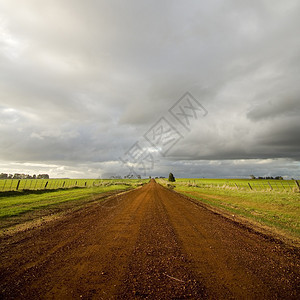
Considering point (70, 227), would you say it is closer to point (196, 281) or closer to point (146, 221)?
point (146, 221)

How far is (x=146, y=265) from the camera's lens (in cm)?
437

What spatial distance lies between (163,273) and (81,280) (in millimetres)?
1787

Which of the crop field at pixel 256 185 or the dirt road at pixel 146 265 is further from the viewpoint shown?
the crop field at pixel 256 185

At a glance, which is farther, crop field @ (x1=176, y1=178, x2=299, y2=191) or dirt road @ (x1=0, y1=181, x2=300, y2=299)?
crop field @ (x1=176, y1=178, x2=299, y2=191)

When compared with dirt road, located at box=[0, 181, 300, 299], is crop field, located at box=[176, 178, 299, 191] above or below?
→ above

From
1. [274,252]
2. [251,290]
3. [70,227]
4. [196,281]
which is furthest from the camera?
[70,227]

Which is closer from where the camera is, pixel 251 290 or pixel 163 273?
pixel 251 290

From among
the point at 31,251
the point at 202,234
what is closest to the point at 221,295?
the point at 202,234

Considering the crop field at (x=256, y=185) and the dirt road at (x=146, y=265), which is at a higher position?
the crop field at (x=256, y=185)

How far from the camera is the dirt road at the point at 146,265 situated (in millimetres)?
3383

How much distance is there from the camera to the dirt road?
3.38 m

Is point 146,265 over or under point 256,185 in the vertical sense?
under

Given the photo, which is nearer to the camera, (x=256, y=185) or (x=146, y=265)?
(x=146, y=265)

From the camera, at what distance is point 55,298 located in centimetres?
321
